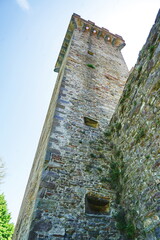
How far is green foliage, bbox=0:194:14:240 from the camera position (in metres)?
10.7

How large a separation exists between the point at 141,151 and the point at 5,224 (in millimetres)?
12045

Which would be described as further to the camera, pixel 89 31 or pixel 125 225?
pixel 89 31

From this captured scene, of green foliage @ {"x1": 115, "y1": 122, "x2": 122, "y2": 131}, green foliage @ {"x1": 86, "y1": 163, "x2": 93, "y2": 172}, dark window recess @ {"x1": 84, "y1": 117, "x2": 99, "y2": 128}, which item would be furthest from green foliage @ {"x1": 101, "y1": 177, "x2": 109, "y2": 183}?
dark window recess @ {"x1": 84, "y1": 117, "x2": 99, "y2": 128}

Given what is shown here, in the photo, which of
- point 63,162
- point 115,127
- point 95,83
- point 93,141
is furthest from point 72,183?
point 95,83

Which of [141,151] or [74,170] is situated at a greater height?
[141,151]

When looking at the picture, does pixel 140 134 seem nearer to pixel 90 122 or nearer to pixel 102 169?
pixel 102 169

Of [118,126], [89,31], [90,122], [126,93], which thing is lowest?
[90,122]

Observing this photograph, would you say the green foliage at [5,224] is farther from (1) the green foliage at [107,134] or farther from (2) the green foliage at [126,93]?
(2) the green foliage at [126,93]

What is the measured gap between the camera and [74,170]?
390 cm

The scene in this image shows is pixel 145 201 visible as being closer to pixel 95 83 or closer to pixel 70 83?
pixel 70 83

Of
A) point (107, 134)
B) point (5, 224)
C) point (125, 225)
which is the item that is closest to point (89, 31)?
point (107, 134)

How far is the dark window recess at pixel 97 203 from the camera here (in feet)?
11.7

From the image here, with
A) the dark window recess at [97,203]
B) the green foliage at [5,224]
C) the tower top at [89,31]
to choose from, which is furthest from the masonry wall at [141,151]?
the green foliage at [5,224]

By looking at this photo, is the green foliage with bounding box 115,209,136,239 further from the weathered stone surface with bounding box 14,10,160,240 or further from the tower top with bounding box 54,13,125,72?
the tower top with bounding box 54,13,125,72
